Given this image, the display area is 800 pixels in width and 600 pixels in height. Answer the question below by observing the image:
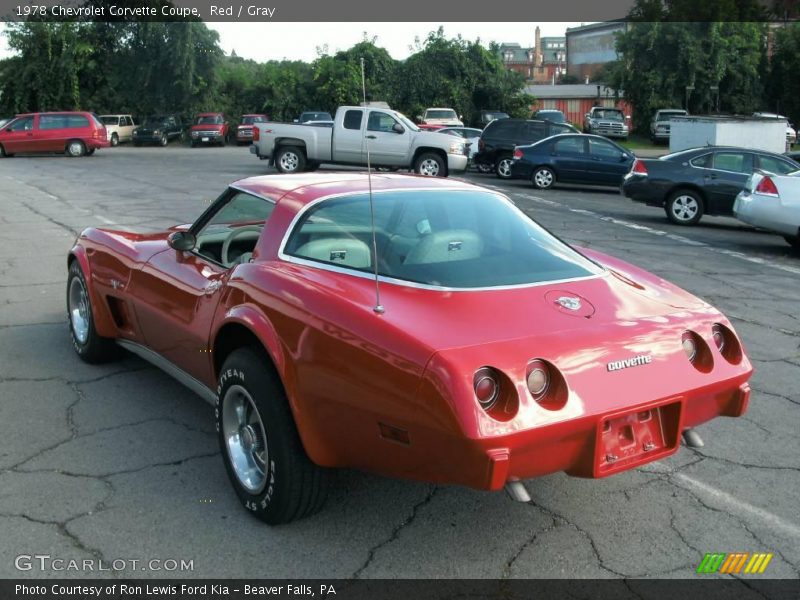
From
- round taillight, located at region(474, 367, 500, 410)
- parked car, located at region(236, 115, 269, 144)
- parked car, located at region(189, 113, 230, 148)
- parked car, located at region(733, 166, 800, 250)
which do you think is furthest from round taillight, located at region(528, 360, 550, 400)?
parked car, located at region(189, 113, 230, 148)

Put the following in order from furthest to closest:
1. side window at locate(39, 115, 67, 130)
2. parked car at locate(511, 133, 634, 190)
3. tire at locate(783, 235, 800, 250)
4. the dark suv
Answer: side window at locate(39, 115, 67, 130), the dark suv, parked car at locate(511, 133, 634, 190), tire at locate(783, 235, 800, 250)

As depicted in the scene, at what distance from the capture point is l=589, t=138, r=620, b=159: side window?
1989 centimetres

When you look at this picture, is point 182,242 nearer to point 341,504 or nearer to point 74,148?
point 341,504

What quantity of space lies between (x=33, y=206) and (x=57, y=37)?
36.2 m

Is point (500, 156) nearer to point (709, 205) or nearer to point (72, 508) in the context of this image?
point (709, 205)

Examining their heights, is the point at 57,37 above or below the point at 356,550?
above

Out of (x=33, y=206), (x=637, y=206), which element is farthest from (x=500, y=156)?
(x=33, y=206)

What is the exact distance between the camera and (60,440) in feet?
14.8

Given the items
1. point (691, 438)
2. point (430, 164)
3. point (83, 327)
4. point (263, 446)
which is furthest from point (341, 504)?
point (430, 164)

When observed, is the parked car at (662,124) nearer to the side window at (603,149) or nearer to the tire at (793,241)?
the side window at (603,149)

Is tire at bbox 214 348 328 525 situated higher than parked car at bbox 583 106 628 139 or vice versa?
parked car at bbox 583 106 628 139

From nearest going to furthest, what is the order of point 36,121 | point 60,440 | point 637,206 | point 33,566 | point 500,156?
point 33,566 → point 60,440 → point 637,206 → point 500,156 → point 36,121

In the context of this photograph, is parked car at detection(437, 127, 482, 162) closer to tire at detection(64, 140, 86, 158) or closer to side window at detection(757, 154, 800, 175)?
side window at detection(757, 154, 800, 175)

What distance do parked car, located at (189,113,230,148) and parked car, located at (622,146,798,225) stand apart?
103ft
